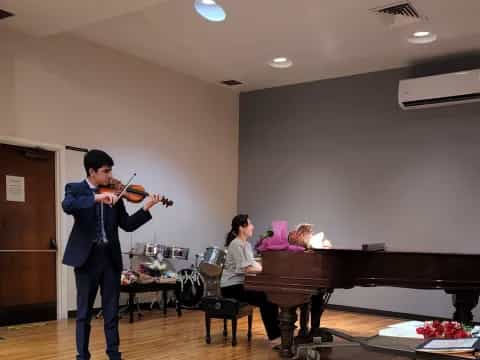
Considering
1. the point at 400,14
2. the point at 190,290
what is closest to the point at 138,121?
the point at 190,290

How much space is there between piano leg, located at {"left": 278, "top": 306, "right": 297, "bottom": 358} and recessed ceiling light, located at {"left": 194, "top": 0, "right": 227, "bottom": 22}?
2821 millimetres

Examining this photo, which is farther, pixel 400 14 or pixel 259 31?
pixel 259 31

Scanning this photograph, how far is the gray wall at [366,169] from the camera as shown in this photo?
599 centimetres

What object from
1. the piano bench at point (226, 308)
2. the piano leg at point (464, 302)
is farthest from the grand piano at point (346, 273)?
the piano bench at point (226, 308)

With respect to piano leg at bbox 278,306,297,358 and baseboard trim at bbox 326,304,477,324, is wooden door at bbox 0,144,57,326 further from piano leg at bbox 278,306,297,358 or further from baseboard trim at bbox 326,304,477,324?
baseboard trim at bbox 326,304,477,324

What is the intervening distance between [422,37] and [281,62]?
1694 millimetres

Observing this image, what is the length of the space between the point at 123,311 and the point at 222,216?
2.19 metres

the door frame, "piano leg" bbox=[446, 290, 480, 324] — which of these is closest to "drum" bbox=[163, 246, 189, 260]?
the door frame

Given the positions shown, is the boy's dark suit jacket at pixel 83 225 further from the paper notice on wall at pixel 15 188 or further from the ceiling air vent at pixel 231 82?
the ceiling air vent at pixel 231 82

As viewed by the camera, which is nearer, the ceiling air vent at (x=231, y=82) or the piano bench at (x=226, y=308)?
the piano bench at (x=226, y=308)

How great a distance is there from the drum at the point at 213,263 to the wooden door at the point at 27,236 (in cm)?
178

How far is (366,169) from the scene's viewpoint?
6648 millimetres

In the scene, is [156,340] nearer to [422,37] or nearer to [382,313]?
[382,313]

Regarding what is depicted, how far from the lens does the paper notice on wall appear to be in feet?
17.1
